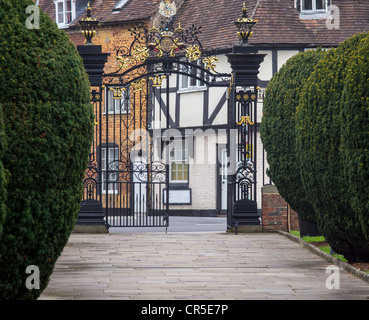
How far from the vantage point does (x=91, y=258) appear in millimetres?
12508

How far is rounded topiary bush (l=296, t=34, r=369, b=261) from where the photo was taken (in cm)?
1066

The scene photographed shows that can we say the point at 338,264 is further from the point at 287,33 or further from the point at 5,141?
the point at 287,33

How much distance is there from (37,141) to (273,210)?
34.3 feet

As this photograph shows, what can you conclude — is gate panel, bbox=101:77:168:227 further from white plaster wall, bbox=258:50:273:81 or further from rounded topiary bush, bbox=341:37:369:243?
rounded topiary bush, bbox=341:37:369:243

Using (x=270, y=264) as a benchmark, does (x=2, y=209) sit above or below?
above

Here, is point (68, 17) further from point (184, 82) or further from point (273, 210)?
point (273, 210)

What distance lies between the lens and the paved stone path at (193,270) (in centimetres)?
895

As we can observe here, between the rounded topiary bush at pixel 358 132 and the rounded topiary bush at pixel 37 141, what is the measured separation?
135 inches

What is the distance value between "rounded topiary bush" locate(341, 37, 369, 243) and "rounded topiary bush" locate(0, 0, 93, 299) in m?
3.43

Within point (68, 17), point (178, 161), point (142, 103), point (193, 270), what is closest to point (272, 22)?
point (178, 161)

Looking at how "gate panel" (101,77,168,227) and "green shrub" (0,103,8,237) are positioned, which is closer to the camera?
"green shrub" (0,103,8,237)

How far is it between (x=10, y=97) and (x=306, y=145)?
5.87 m

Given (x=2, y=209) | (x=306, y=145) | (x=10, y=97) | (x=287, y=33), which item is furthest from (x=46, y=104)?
(x=287, y=33)

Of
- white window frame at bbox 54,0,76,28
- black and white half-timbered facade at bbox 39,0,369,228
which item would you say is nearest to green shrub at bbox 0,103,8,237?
black and white half-timbered facade at bbox 39,0,369,228
